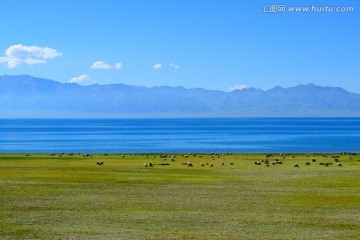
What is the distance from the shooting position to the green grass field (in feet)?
99.9

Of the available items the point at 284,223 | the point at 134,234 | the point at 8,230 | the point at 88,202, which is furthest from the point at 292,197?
the point at 8,230

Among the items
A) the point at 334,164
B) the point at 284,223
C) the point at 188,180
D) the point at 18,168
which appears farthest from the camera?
the point at 334,164

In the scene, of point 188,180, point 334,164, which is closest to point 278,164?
point 334,164

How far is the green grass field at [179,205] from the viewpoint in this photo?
30438mm

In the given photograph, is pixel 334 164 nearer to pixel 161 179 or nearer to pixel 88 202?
pixel 161 179

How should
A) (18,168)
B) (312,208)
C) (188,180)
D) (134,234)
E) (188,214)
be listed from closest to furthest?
(134,234), (188,214), (312,208), (188,180), (18,168)

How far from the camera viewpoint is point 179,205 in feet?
129

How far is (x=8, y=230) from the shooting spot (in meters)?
30.5

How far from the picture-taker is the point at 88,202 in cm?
4100

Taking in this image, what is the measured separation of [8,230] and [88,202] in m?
10.8

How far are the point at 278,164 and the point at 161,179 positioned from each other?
27485 millimetres

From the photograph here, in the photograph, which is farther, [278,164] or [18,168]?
[278,164]

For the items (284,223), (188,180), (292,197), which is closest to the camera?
(284,223)

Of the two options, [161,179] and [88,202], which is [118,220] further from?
[161,179]
